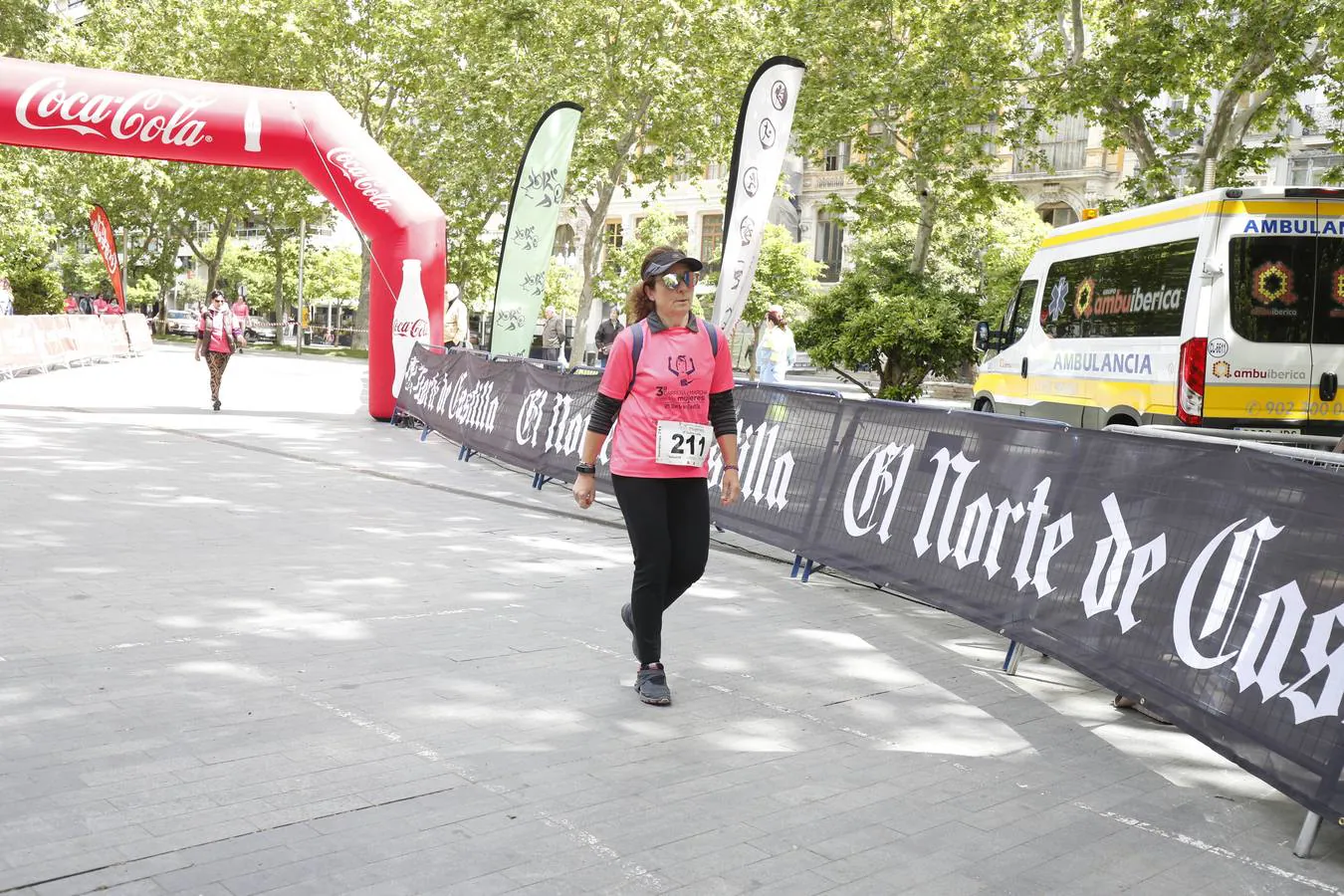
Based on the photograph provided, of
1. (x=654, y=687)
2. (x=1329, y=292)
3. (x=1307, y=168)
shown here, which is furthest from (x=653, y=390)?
(x=1307, y=168)

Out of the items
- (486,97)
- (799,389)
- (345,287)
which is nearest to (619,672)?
(799,389)

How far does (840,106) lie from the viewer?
82.6 feet

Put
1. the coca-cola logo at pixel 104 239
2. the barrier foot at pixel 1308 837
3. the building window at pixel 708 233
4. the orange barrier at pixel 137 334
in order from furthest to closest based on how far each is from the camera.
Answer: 1. the building window at pixel 708 233
2. the coca-cola logo at pixel 104 239
3. the orange barrier at pixel 137 334
4. the barrier foot at pixel 1308 837

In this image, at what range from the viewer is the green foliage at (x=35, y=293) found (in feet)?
149

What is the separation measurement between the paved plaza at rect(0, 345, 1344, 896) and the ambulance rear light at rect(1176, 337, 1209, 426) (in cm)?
476

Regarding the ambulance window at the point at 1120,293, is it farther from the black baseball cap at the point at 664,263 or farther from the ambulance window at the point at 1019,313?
the black baseball cap at the point at 664,263

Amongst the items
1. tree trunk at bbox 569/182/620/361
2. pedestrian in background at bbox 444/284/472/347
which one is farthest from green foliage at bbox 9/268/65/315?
pedestrian in background at bbox 444/284/472/347

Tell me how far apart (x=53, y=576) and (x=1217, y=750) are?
604 centimetres

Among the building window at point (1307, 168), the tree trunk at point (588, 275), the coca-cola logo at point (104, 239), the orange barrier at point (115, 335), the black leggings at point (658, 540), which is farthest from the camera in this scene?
the building window at point (1307, 168)

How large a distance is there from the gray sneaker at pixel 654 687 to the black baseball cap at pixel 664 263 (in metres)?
1.68

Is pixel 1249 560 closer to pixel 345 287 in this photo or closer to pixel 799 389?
pixel 799 389

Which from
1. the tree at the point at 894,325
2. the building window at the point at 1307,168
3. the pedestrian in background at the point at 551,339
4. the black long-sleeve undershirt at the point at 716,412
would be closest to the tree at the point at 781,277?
the pedestrian in background at the point at 551,339

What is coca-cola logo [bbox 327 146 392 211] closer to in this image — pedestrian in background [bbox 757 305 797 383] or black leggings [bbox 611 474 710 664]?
pedestrian in background [bbox 757 305 797 383]

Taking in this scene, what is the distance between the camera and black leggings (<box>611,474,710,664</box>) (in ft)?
18.2
